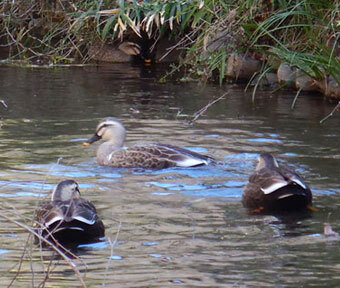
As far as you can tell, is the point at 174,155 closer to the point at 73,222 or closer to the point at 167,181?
the point at 167,181

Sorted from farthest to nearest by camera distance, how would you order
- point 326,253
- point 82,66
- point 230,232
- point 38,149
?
point 82,66, point 38,149, point 230,232, point 326,253

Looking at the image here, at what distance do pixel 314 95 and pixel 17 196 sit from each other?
278 inches

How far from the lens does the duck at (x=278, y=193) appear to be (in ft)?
27.3

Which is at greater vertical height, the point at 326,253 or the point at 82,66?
the point at 326,253

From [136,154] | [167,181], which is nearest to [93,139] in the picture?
[136,154]

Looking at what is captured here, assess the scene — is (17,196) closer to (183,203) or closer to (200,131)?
(183,203)

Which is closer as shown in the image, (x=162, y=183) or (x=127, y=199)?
(x=127, y=199)

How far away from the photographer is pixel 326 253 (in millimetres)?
6887

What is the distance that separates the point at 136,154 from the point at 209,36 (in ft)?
13.6

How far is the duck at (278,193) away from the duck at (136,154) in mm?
1621

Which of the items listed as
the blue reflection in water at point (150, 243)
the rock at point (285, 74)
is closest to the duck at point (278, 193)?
the blue reflection in water at point (150, 243)

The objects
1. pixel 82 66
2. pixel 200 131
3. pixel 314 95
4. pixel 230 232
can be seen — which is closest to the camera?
pixel 230 232

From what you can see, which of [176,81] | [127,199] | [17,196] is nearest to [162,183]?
[127,199]

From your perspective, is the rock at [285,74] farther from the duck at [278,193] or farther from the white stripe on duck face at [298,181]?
the white stripe on duck face at [298,181]
